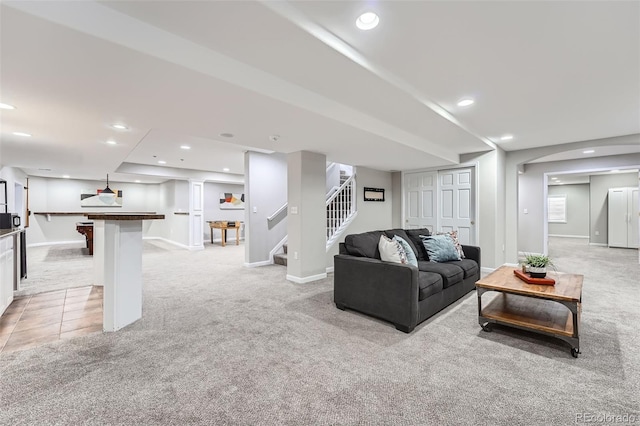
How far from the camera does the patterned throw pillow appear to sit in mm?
3771

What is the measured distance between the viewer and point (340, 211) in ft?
19.4

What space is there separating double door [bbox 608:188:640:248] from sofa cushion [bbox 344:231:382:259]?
9690 millimetres

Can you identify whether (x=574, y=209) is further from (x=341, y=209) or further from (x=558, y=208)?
(x=341, y=209)

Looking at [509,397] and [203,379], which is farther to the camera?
[203,379]

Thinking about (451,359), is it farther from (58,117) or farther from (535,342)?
(58,117)

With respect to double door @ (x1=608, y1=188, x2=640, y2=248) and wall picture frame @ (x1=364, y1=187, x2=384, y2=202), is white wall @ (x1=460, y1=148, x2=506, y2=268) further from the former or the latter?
double door @ (x1=608, y1=188, x2=640, y2=248)

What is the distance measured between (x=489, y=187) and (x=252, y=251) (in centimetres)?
467

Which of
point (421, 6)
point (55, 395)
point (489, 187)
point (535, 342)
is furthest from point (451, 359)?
point (489, 187)

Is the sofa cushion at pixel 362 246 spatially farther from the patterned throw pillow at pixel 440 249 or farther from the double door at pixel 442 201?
the double door at pixel 442 201

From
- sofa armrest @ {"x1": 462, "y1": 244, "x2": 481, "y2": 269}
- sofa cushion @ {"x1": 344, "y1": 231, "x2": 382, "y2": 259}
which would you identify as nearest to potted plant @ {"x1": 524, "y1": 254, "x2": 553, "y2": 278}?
sofa armrest @ {"x1": 462, "y1": 244, "x2": 481, "y2": 269}

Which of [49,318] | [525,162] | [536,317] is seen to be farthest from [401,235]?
[49,318]

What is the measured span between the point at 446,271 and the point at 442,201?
321cm

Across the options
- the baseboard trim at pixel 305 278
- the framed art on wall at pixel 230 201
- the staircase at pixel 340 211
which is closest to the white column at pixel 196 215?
the framed art on wall at pixel 230 201

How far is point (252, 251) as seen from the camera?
19.1 ft
